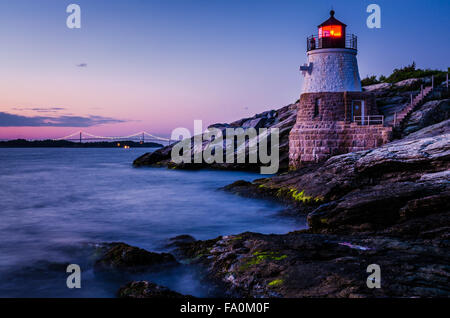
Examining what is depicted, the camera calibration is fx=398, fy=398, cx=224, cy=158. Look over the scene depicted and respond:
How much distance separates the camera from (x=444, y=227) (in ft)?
19.9

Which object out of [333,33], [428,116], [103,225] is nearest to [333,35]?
[333,33]

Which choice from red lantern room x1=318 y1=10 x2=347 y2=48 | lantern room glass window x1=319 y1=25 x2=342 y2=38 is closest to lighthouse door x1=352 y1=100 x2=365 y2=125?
red lantern room x1=318 y1=10 x2=347 y2=48

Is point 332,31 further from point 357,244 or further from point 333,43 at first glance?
point 357,244

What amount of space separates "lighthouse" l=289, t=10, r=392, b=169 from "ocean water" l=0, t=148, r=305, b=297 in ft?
16.1

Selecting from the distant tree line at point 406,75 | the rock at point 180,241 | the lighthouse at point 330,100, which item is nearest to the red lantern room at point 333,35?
the lighthouse at point 330,100

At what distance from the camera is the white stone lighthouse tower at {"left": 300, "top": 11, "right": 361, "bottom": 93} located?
1792 cm

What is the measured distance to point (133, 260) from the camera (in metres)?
6.55

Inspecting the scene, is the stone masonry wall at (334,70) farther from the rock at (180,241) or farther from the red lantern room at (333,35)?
the rock at (180,241)

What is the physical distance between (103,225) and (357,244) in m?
7.50

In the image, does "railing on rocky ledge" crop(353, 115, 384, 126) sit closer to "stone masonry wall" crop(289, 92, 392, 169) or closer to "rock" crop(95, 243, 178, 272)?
"stone masonry wall" crop(289, 92, 392, 169)

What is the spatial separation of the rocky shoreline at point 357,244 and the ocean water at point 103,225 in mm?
645

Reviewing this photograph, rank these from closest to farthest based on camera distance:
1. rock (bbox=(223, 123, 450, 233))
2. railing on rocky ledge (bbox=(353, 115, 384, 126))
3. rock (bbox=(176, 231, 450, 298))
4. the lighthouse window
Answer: rock (bbox=(176, 231, 450, 298)), rock (bbox=(223, 123, 450, 233)), railing on rocky ledge (bbox=(353, 115, 384, 126)), the lighthouse window
